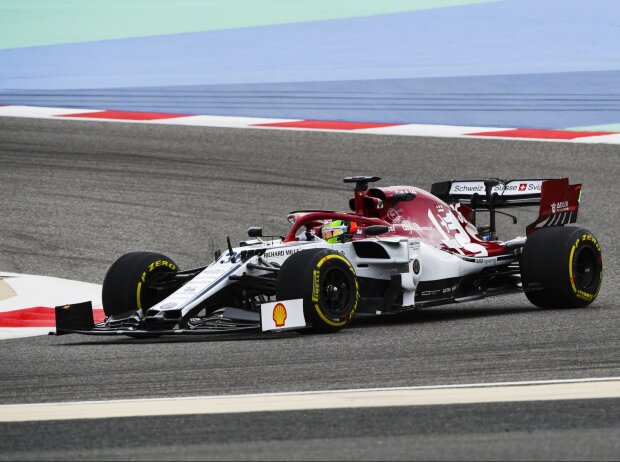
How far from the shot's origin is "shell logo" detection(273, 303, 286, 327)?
31.3 feet

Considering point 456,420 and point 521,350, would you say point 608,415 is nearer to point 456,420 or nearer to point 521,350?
point 456,420

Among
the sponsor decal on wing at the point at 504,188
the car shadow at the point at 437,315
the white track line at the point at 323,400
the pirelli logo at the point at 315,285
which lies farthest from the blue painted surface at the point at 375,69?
the white track line at the point at 323,400

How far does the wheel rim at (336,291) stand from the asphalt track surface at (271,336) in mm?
339

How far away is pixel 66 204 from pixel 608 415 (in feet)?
39.8

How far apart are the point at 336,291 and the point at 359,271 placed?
2.51 feet

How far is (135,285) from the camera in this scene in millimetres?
10531

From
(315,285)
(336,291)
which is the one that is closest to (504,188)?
(336,291)

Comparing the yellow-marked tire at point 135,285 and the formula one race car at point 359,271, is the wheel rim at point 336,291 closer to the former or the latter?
the formula one race car at point 359,271

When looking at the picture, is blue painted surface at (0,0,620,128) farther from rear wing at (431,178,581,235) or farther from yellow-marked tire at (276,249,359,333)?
yellow-marked tire at (276,249,359,333)

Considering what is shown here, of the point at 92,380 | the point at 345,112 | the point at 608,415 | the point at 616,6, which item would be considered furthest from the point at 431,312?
the point at 616,6

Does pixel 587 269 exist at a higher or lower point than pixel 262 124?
lower

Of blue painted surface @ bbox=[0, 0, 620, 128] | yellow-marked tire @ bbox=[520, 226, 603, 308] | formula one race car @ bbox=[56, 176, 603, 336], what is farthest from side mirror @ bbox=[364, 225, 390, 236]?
blue painted surface @ bbox=[0, 0, 620, 128]

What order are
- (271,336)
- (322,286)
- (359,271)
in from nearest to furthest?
(322,286) < (271,336) < (359,271)

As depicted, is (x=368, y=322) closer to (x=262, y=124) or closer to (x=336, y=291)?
(x=336, y=291)
